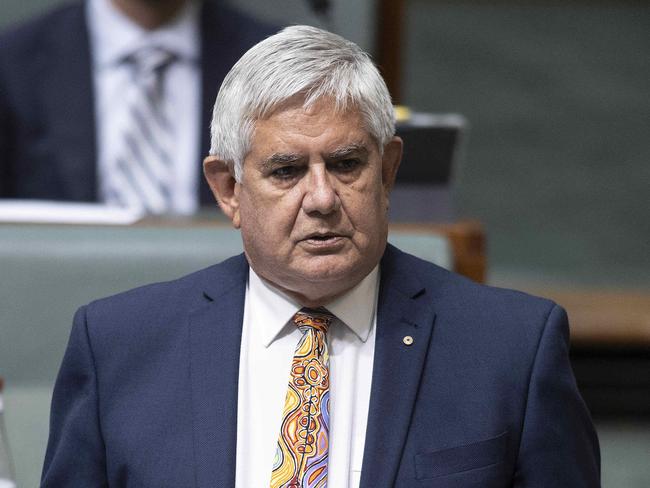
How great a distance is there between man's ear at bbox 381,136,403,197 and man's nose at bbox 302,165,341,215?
4.7 inches

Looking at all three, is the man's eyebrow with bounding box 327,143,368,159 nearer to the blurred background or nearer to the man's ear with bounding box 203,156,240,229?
Result: the man's ear with bounding box 203,156,240,229

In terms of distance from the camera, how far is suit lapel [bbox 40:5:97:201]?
326cm

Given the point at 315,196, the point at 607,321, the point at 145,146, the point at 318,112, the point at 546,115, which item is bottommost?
the point at 607,321

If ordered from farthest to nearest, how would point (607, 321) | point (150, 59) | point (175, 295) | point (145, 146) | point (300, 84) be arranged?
point (607, 321), point (150, 59), point (145, 146), point (175, 295), point (300, 84)

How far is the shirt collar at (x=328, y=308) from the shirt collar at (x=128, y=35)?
1.67 m

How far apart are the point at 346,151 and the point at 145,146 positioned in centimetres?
168

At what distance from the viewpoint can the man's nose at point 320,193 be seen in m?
1.69

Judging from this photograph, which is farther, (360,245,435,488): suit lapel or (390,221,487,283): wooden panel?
(390,221,487,283): wooden panel

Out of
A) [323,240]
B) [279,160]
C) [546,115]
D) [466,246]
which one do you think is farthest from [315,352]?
[546,115]

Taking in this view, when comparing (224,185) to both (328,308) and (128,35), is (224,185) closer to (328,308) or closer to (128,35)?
(328,308)

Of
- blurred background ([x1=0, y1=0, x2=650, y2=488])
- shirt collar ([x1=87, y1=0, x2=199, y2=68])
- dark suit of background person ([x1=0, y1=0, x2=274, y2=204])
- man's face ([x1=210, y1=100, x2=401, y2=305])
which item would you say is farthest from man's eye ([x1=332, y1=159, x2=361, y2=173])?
blurred background ([x1=0, y1=0, x2=650, y2=488])

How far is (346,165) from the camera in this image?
173 cm

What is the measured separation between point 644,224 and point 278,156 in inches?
149

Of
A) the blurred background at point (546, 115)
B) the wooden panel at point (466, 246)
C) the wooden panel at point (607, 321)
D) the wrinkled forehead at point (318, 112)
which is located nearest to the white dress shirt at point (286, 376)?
the wrinkled forehead at point (318, 112)
